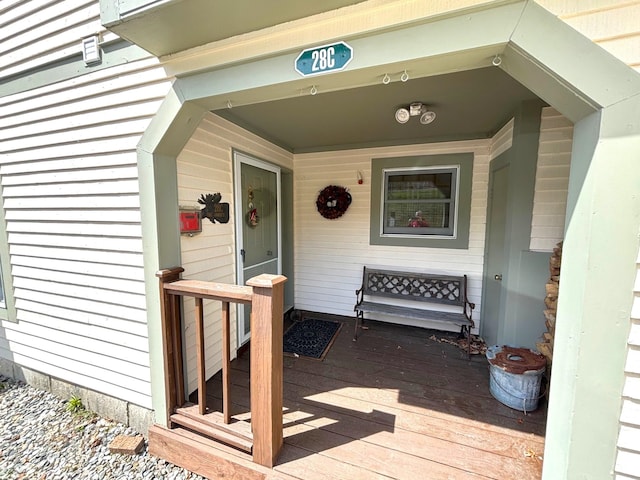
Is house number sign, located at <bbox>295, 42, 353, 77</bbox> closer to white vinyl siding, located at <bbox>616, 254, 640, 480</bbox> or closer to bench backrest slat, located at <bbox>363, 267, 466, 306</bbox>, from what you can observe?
white vinyl siding, located at <bbox>616, 254, 640, 480</bbox>

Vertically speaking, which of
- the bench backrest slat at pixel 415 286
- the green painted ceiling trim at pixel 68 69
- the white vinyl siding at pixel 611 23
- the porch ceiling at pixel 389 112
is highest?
the green painted ceiling trim at pixel 68 69

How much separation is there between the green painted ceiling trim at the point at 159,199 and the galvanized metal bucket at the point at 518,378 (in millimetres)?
2506

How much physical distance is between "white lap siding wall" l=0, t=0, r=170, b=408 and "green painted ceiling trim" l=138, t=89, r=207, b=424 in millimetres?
111

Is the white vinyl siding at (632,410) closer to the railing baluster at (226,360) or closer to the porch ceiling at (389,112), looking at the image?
the porch ceiling at (389,112)

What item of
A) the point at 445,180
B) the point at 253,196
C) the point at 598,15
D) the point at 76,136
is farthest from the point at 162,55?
the point at 445,180

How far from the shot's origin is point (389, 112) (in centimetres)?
238

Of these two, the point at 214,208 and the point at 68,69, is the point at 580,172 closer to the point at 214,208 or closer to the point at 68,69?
the point at 214,208

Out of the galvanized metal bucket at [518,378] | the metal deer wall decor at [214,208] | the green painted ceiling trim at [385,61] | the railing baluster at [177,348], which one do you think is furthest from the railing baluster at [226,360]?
the galvanized metal bucket at [518,378]

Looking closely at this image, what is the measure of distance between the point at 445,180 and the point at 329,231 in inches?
64.4

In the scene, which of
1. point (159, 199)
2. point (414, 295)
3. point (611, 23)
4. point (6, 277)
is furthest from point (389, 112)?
point (6, 277)

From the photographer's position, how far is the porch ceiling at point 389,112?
187 centimetres

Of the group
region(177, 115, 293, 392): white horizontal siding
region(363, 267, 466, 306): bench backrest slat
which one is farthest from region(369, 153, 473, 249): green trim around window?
region(177, 115, 293, 392): white horizontal siding

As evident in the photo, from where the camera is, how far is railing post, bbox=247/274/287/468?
56.0 inches

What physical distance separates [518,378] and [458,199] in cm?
Answer: 196
